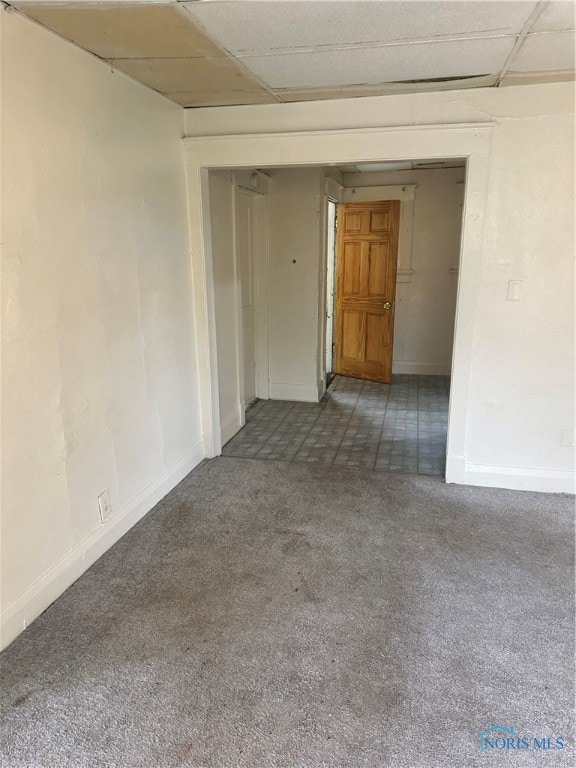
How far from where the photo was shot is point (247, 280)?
473 cm

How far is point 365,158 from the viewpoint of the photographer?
289 centimetres

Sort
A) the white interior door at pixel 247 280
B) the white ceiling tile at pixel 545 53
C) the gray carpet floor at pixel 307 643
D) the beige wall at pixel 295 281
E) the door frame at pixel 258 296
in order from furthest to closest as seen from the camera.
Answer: the beige wall at pixel 295 281 < the white interior door at pixel 247 280 < the door frame at pixel 258 296 < the white ceiling tile at pixel 545 53 < the gray carpet floor at pixel 307 643

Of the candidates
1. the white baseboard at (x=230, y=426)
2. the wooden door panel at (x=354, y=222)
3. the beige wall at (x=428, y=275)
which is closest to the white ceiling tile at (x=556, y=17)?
the white baseboard at (x=230, y=426)

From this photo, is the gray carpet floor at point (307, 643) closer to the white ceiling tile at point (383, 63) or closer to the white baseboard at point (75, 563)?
the white baseboard at point (75, 563)

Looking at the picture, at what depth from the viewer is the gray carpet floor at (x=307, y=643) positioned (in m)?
1.56

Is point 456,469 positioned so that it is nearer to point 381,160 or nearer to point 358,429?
point 358,429

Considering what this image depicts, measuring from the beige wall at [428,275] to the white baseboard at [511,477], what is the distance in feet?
10.5

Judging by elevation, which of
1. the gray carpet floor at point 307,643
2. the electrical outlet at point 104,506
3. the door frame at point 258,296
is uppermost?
the door frame at point 258,296

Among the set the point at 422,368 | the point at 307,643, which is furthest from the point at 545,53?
the point at 422,368

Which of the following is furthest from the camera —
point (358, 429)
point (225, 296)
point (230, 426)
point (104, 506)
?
point (358, 429)

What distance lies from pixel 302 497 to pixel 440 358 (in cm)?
381

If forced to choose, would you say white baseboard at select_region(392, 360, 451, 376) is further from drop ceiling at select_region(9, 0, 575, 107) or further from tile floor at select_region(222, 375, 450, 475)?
drop ceiling at select_region(9, 0, 575, 107)

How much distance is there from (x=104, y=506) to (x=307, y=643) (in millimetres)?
1246

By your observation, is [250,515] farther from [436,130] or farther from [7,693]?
[436,130]
